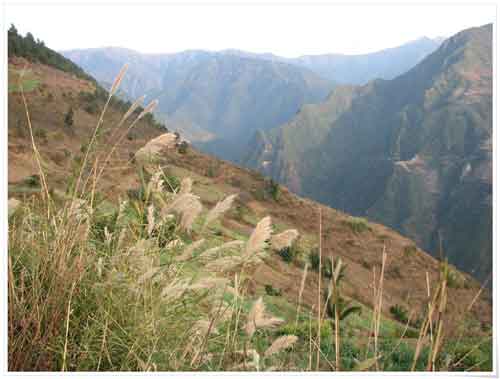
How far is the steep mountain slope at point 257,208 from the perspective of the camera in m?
9.40

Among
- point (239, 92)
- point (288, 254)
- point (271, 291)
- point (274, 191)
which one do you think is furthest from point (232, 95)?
point (271, 291)

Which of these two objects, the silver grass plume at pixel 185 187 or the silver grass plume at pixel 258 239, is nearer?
the silver grass plume at pixel 258 239

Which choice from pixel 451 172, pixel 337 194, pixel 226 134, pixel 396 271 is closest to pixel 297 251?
pixel 396 271

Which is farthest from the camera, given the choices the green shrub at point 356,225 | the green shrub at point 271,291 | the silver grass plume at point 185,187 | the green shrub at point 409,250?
the green shrub at point 356,225

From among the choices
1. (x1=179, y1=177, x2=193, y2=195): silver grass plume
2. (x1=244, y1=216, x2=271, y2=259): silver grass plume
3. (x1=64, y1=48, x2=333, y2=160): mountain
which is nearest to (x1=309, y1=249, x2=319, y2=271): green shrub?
(x1=179, y1=177, x2=193, y2=195): silver grass plume

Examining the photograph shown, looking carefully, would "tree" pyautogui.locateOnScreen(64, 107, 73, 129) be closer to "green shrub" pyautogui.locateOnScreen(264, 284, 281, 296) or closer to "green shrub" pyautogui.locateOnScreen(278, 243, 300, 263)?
"green shrub" pyautogui.locateOnScreen(278, 243, 300, 263)

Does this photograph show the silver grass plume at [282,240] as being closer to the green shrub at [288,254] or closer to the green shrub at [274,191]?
the green shrub at [288,254]

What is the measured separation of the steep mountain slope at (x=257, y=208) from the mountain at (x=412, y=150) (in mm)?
46208

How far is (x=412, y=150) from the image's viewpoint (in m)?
101

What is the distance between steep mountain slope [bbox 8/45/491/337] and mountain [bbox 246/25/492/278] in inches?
1819

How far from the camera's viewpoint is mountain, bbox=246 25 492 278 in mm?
78125

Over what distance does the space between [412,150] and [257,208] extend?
306ft

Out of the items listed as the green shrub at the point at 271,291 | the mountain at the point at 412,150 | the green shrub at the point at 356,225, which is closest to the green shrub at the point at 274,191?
the green shrub at the point at 356,225

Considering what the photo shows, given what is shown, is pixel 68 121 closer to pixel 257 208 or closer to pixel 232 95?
pixel 257 208
